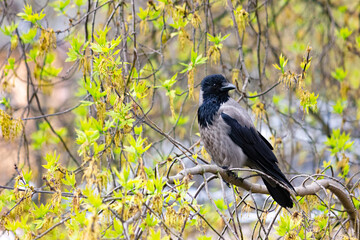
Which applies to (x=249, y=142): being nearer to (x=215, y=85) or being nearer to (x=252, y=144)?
(x=252, y=144)

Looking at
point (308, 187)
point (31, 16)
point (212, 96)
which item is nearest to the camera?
point (308, 187)

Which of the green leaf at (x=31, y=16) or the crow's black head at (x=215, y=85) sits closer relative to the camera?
the green leaf at (x=31, y=16)

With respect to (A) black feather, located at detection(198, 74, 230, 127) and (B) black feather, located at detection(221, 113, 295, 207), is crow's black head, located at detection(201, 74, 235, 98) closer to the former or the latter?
(A) black feather, located at detection(198, 74, 230, 127)

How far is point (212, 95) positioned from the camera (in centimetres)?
464

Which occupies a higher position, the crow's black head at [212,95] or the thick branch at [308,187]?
the crow's black head at [212,95]

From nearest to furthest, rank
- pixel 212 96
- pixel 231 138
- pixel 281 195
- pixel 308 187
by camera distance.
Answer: pixel 308 187 → pixel 281 195 → pixel 231 138 → pixel 212 96

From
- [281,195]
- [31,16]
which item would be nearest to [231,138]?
[281,195]

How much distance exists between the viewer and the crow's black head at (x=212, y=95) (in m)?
4.47

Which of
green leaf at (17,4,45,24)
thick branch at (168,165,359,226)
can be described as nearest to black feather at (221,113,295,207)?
thick branch at (168,165,359,226)

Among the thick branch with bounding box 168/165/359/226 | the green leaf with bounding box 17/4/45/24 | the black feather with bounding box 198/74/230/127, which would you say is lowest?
the thick branch with bounding box 168/165/359/226

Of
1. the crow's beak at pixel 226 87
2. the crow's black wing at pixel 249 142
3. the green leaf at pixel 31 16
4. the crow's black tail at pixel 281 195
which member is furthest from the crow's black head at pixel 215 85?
the green leaf at pixel 31 16

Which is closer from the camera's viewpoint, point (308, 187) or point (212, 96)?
point (308, 187)

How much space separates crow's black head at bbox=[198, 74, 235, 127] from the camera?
176 inches

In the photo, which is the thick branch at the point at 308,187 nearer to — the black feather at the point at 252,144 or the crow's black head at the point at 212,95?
the black feather at the point at 252,144
